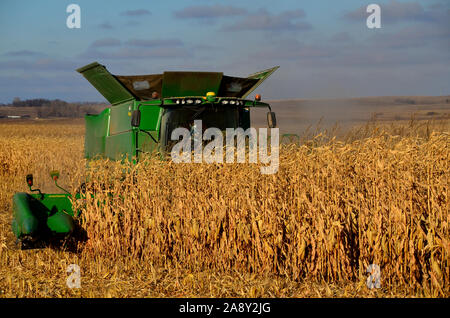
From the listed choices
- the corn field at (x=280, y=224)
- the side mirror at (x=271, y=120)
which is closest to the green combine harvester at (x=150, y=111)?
the side mirror at (x=271, y=120)

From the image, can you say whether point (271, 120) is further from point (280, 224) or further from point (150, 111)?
point (280, 224)

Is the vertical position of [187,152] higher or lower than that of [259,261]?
higher

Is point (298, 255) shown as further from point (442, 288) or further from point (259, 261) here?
point (442, 288)

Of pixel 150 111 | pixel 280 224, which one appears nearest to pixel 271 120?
pixel 150 111

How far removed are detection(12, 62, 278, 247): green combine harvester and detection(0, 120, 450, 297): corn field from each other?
43 cm

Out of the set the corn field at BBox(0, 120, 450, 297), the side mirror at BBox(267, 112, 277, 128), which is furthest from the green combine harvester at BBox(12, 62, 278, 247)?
the corn field at BBox(0, 120, 450, 297)

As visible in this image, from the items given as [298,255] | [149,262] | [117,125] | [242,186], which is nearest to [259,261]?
[298,255]

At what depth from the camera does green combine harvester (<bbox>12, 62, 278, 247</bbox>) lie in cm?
673

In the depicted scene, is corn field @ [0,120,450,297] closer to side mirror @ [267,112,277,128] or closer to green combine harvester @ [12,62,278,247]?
green combine harvester @ [12,62,278,247]

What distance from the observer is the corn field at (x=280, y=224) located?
17.1 ft

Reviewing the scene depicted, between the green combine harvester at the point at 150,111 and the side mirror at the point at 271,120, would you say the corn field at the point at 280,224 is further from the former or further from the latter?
the side mirror at the point at 271,120

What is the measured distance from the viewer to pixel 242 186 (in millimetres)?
6191
